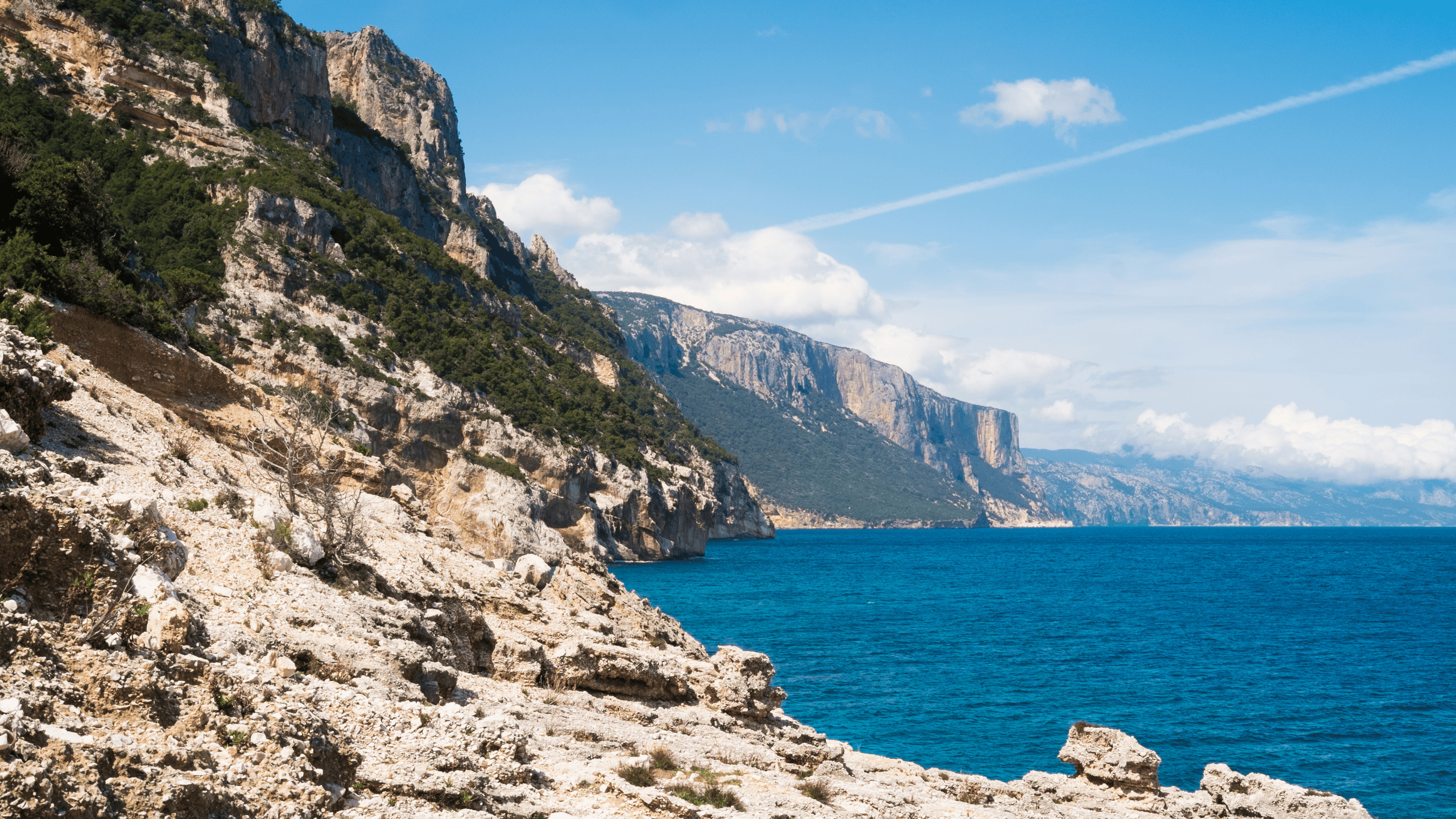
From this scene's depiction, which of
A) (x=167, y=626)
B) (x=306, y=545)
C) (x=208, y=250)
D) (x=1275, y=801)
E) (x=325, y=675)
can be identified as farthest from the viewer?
(x=208, y=250)

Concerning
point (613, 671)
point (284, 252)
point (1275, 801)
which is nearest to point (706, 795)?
point (613, 671)

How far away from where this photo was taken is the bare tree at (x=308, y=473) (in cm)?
1673

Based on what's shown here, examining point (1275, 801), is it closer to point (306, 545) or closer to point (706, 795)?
point (706, 795)

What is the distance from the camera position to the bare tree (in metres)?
16.7

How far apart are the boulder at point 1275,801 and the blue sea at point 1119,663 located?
29.2 ft

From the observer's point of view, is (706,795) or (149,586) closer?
(149,586)

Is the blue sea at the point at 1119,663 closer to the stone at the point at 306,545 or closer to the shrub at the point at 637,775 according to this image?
the shrub at the point at 637,775

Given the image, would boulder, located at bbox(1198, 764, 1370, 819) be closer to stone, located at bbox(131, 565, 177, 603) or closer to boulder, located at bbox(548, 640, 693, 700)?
boulder, located at bbox(548, 640, 693, 700)

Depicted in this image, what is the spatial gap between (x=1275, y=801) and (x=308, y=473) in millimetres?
23663

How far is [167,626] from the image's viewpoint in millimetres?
8836

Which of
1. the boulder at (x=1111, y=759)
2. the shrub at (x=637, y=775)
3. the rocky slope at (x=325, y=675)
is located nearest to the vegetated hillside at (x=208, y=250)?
the rocky slope at (x=325, y=675)

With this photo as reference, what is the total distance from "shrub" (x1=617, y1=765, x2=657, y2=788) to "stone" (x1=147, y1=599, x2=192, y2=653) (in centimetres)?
569

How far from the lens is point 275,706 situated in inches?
350

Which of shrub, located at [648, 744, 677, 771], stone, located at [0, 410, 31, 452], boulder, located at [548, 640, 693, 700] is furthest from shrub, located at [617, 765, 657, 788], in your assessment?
stone, located at [0, 410, 31, 452]
